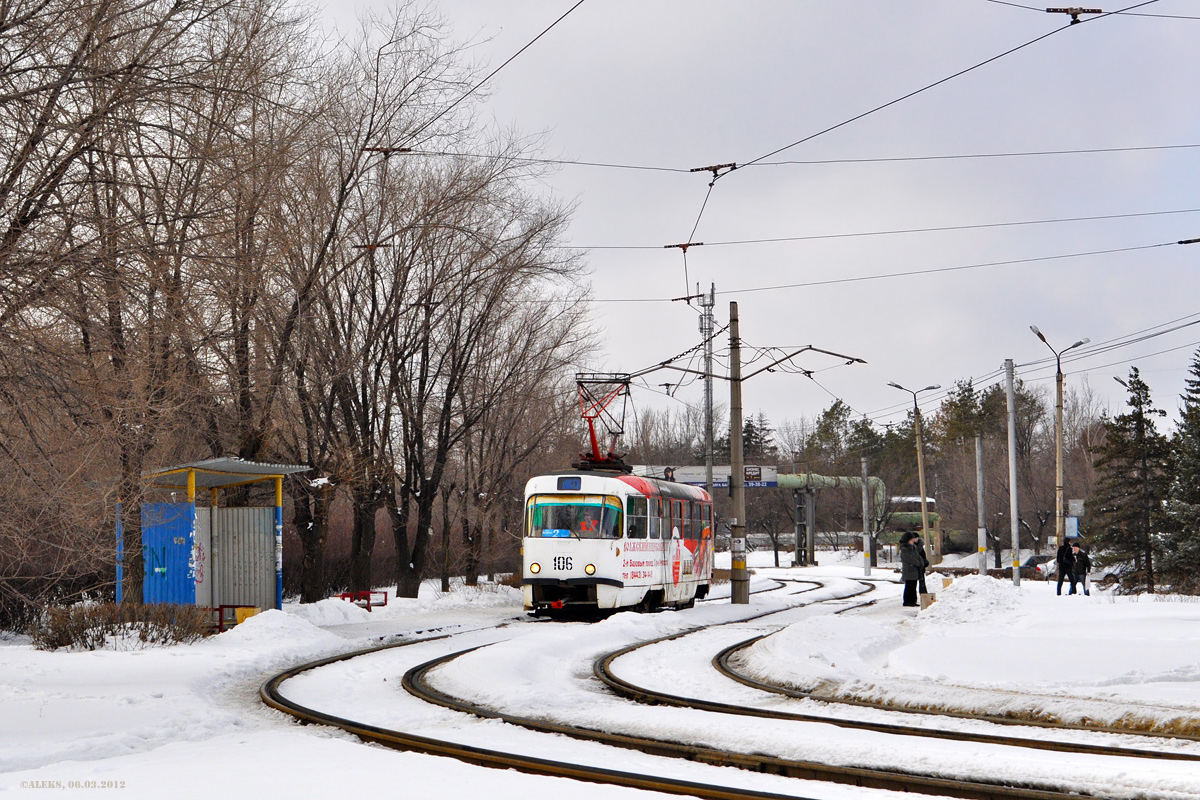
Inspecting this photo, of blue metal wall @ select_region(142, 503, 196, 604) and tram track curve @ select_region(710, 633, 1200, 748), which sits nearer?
tram track curve @ select_region(710, 633, 1200, 748)

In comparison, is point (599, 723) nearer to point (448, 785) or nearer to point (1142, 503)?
point (448, 785)

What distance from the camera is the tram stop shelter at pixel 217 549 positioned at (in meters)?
20.4

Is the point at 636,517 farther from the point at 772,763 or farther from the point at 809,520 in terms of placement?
the point at 809,520

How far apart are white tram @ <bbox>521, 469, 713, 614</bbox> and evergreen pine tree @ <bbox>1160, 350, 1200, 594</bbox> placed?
23889 mm

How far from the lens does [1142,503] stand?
49719 mm

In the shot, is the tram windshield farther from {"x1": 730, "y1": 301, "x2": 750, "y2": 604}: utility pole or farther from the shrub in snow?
the shrub in snow

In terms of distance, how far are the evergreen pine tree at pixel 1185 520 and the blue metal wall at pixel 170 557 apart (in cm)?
3367

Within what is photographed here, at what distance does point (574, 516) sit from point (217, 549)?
733cm

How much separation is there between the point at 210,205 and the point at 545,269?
18.6 m

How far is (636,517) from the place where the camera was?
25188mm

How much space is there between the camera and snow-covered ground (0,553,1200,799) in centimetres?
852

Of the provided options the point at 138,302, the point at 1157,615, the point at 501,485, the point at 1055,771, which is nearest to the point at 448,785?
the point at 1055,771

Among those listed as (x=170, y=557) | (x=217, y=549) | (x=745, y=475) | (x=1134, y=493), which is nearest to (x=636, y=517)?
(x=217, y=549)

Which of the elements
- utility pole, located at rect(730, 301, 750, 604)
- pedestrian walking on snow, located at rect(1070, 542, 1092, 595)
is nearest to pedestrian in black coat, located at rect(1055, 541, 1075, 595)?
pedestrian walking on snow, located at rect(1070, 542, 1092, 595)
